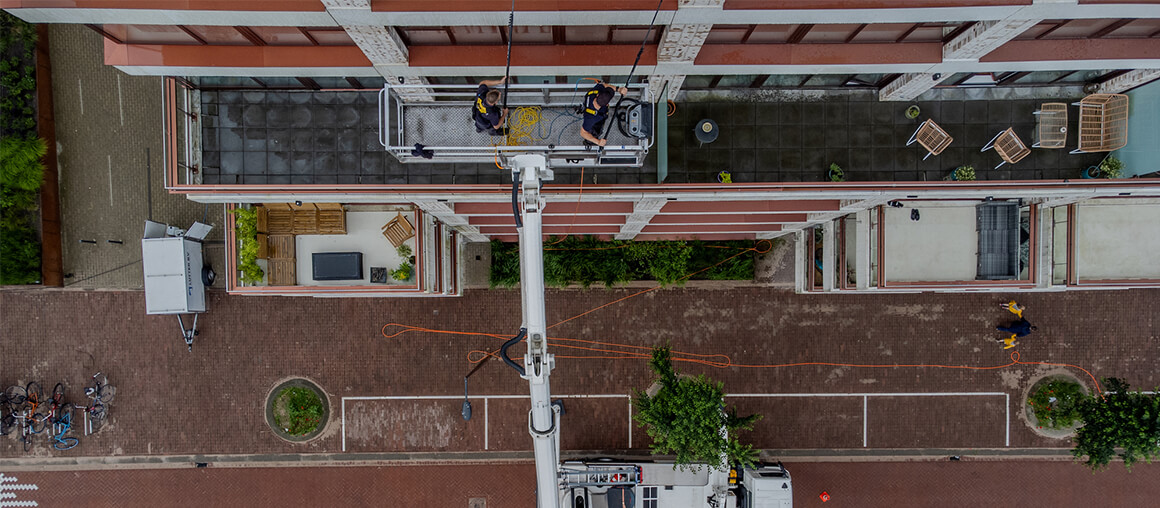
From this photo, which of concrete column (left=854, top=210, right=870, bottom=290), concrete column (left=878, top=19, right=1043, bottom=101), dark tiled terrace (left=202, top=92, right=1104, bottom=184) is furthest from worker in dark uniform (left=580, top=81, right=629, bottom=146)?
A: concrete column (left=854, top=210, right=870, bottom=290)

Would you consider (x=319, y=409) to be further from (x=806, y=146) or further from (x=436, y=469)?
(x=806, y=146)

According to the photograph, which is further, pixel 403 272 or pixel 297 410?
pixel 297 410

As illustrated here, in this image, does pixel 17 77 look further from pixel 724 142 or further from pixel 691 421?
pixel 691 421

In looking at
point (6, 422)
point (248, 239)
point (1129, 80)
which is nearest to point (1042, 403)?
point (1129, 80)

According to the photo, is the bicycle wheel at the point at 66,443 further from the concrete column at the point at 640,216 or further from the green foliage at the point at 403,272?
the concrete column at the point at 640,216

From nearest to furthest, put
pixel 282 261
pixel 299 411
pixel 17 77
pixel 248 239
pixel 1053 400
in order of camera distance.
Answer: pixel 248 239 → pixel 282 261 → pixel 17 77 → pixel 1053 400 → pixel 299 411

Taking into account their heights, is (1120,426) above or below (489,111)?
below

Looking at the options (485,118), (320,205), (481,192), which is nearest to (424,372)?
(320,205)
